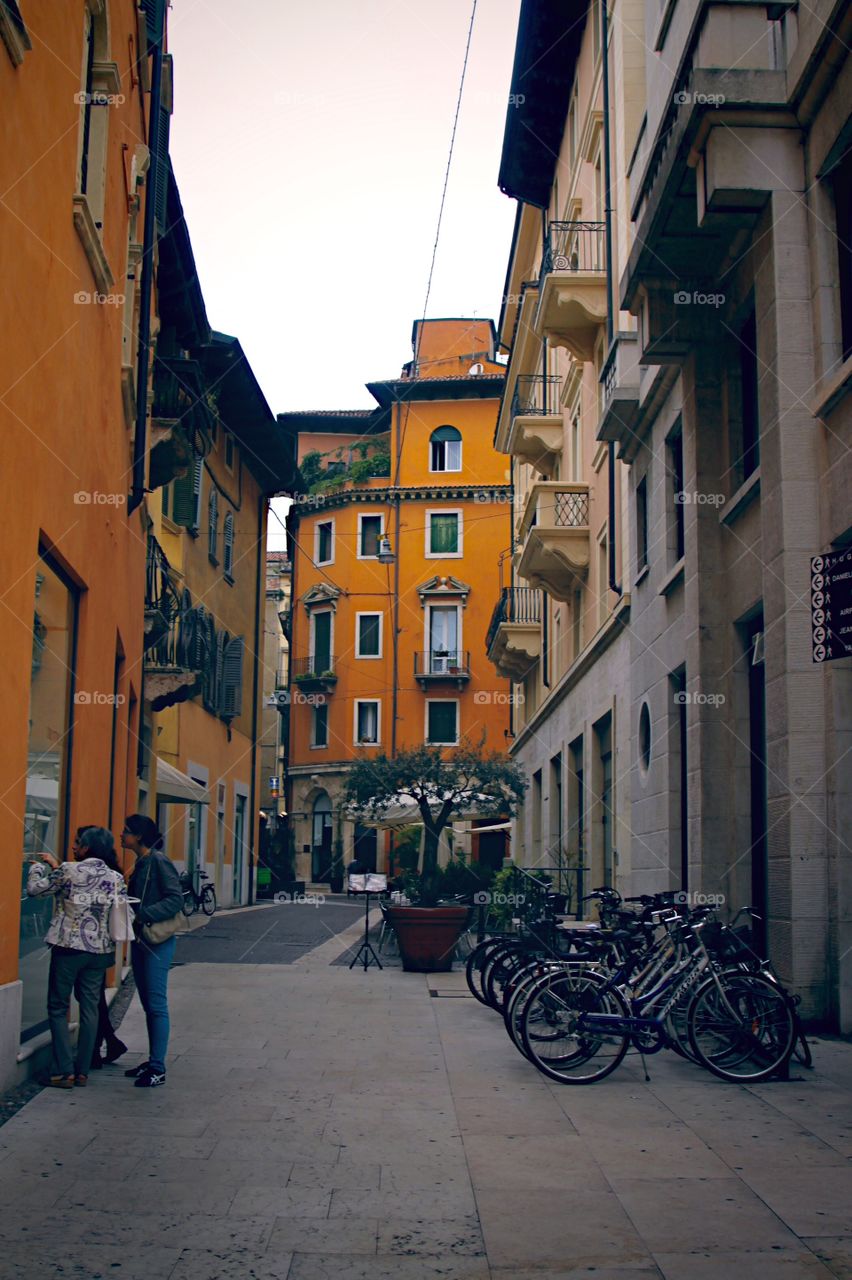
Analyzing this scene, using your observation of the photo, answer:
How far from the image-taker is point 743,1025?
8.77m

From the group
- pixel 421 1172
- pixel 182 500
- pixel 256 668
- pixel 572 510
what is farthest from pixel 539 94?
pixel 421 1172

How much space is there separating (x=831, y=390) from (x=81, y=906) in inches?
252

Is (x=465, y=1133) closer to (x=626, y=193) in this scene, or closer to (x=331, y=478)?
(x=626, y=193)

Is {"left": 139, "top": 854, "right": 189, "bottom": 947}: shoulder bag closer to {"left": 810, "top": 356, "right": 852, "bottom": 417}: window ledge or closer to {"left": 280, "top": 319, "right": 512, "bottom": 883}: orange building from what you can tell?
{"left": 810, "top": 356, "right": 852, "bottom": 417}: window ledge

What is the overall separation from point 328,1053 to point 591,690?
46.4 feet

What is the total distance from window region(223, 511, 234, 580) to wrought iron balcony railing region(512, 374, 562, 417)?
7265mm

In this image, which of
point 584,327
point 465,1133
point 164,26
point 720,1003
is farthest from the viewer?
point 584,327

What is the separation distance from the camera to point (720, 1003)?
28.8ft

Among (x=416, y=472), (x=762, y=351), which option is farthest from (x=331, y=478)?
(x=762, y=351)

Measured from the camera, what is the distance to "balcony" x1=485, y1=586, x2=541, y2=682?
3416cm

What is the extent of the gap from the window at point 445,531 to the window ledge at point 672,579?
38.6 m

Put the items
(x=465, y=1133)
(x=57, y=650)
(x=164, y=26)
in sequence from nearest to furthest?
(x=465, y=1133)
(x=57, y=650)
(x=164, y=26)

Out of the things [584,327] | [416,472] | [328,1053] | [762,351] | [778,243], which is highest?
[416,472]

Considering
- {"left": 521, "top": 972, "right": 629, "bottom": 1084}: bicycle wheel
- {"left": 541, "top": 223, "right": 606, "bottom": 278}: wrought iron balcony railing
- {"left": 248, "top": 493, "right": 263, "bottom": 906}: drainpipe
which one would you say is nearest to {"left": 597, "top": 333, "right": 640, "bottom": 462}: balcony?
{"left": 541, "top": 223, "right": 606, "bottom": 278}: wrought iron balcony railing
